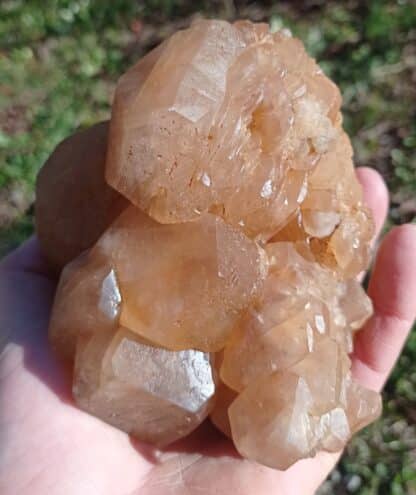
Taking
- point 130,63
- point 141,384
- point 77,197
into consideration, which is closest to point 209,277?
point 141,384

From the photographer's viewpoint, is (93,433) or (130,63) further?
(130,63)

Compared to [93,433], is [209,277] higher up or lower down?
higher up

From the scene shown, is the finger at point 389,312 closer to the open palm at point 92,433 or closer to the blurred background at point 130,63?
the open palm at point 92,433

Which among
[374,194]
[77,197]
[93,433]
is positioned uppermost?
[77,197]

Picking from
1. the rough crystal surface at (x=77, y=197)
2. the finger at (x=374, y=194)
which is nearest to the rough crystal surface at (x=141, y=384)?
the rough crystal surface at (x=77, y=197)

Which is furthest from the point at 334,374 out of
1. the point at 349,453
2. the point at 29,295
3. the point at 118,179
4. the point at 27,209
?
the point at 27,209

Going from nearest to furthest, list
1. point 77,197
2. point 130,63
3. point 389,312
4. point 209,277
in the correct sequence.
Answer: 1. point 209,277
2. point 77,197
3. point 389,312
4. point 130,63

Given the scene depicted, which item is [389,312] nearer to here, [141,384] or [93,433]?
[141,384]

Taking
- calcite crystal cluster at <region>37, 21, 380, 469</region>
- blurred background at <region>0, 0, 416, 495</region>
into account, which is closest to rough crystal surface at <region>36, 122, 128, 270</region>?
calcite crystal cluster at <region>37, 21, 380, 469</region>

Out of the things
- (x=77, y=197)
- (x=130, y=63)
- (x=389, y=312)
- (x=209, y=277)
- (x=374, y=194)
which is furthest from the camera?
(x=130, y=63)
